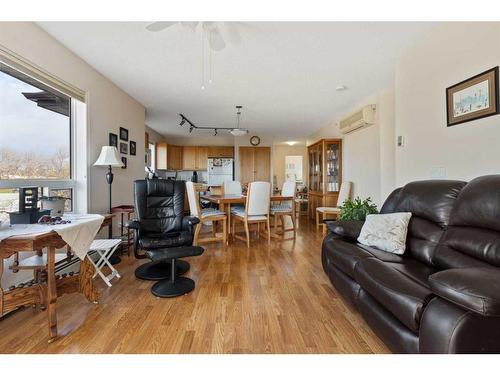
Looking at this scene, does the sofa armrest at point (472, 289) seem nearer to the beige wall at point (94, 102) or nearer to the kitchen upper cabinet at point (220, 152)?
the beige wall at point (94, 102)

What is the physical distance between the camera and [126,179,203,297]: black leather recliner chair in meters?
2.24

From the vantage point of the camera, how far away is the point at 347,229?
2.22 meters

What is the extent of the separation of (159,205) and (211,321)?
1.47m

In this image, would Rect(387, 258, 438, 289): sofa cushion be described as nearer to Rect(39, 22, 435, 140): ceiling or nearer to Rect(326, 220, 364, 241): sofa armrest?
Rect(326, 220, 364, 241): sofa armrest

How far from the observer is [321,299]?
202cm

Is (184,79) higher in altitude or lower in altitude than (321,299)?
higher

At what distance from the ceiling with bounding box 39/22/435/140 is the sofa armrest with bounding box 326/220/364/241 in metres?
1.80

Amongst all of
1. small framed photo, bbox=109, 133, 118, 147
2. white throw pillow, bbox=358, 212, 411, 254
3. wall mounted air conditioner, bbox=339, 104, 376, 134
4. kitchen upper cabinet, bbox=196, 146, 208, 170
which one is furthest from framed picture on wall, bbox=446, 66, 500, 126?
kitchen upper cabinet, bbox=196, 146, 208, 170

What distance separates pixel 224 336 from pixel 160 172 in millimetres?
6290

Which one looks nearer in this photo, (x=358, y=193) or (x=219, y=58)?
(x=219, y=58)

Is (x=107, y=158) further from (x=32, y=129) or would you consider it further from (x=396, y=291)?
(x=396, y=291)

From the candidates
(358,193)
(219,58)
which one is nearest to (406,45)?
(219,58)

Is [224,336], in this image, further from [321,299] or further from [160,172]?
[160,172]
